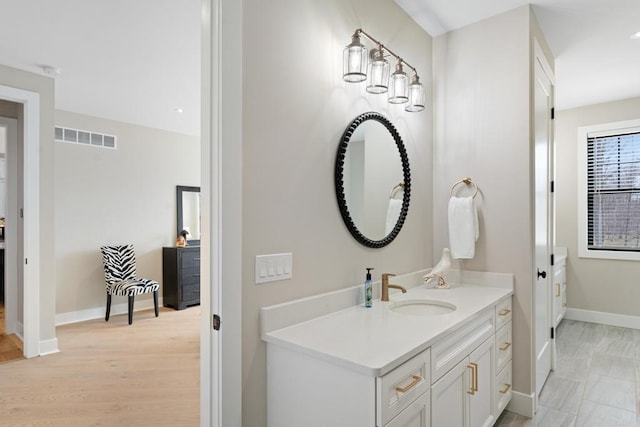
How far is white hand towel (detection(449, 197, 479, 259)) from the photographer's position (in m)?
2.52

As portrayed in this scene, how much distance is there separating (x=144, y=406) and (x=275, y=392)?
61.7 inches

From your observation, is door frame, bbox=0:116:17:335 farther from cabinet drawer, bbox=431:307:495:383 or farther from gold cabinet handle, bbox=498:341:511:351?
gold cabinet handle, bbox=498:341:511:351

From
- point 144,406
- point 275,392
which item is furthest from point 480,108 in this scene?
point 144,406

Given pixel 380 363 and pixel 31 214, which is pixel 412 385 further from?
pixel 31 214

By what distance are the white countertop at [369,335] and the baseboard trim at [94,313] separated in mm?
4227

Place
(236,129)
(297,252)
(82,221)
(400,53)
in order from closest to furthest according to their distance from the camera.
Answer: (236,129)
(297,252)
(400,53)
(82,221)

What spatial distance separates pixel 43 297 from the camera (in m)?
3.46

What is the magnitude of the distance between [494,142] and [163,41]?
8.07 ft

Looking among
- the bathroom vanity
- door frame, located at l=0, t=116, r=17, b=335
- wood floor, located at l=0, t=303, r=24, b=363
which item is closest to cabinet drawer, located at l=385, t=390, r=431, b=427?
the bathroom vanity

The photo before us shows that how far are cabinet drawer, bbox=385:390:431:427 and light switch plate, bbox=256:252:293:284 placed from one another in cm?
67

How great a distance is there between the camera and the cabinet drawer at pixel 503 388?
2.19 meters

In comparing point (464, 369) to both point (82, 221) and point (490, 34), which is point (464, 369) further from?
point (82, 221)

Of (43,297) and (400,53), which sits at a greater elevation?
(400,53)

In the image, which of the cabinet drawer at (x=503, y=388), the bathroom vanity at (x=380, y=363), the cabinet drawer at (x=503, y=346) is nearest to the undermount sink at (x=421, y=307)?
the bathroom vanity at (x=380, y=363)
